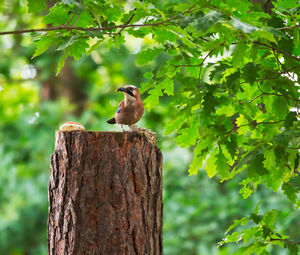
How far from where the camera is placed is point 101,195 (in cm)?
211

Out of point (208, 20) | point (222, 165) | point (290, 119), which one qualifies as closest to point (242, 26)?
point (208, 20)

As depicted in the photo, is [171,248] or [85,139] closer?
[85,139]

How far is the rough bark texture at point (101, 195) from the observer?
2.10 m

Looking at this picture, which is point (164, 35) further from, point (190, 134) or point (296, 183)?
point (296, 183)

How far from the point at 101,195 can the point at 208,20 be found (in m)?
1.04

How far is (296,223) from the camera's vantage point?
510cm

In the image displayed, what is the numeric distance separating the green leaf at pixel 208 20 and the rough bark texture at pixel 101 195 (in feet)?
2.86

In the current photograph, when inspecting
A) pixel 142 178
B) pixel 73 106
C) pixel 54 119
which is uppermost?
pixel 73 106

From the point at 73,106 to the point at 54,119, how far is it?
604 millimetres

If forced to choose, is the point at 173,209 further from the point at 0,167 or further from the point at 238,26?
the point at 238,26

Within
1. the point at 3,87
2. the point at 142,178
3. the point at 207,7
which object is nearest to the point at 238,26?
the point at 207,7

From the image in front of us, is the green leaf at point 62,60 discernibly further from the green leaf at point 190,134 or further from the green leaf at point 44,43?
the green leaf at point 190,134

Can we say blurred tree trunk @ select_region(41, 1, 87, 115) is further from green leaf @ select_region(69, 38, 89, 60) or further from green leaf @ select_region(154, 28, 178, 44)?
green leaf @ select_region(154, 28, 178, 44)

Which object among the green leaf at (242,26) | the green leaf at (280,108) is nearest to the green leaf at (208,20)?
the green leaf at (242,26)
